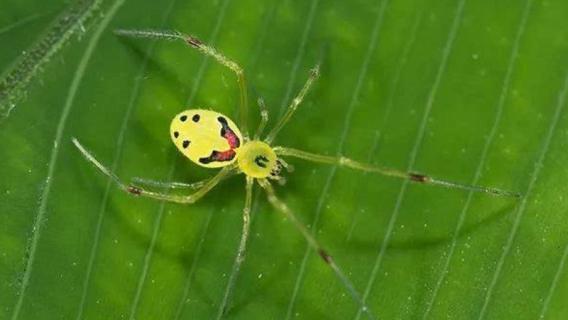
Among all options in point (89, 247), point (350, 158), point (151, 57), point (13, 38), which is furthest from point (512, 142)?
point (13, 38)

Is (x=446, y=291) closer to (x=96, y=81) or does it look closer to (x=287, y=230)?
(x=287, y=230)

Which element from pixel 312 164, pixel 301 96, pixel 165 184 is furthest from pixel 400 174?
pixel 165 184

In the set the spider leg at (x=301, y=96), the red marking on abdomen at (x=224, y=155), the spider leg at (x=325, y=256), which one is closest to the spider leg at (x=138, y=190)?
the red marking on abdomen at (x=224, y=155)

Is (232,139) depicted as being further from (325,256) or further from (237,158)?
(325,256)

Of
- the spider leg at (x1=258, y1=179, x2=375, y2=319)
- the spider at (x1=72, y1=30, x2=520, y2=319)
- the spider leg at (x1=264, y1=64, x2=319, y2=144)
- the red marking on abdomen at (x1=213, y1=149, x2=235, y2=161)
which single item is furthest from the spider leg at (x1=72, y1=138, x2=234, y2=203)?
the spider leg at (x1=264, y1=64, x2=319, y2=144)

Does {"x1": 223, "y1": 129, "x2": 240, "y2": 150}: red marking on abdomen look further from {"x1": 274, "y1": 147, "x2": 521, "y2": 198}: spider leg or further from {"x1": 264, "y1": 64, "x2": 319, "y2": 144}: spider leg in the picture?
{"x1": 274, "y1": 147, "x2": 521, "y2": 198}: spider leg

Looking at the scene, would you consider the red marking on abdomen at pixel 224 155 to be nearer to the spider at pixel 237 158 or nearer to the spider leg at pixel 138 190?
the spider at pixel 237 158
